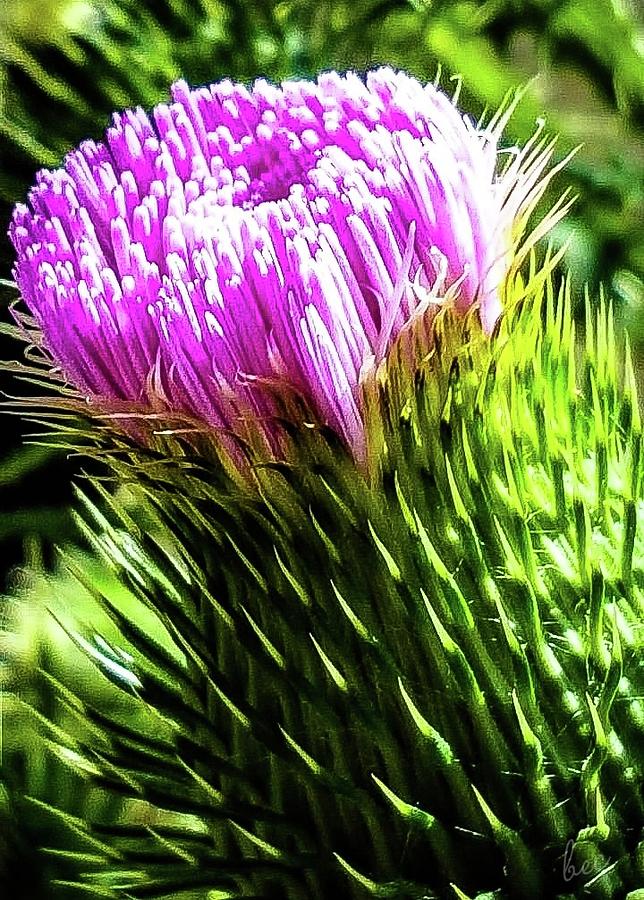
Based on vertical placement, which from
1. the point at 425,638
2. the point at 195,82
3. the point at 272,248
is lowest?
the point at 425,638

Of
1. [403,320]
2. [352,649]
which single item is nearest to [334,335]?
[403,320]

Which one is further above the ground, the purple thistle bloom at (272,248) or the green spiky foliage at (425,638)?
the purple thistle bloom at (272,248)

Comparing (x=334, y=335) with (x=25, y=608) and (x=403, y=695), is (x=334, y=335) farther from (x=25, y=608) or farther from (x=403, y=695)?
(x=25, y=608)
